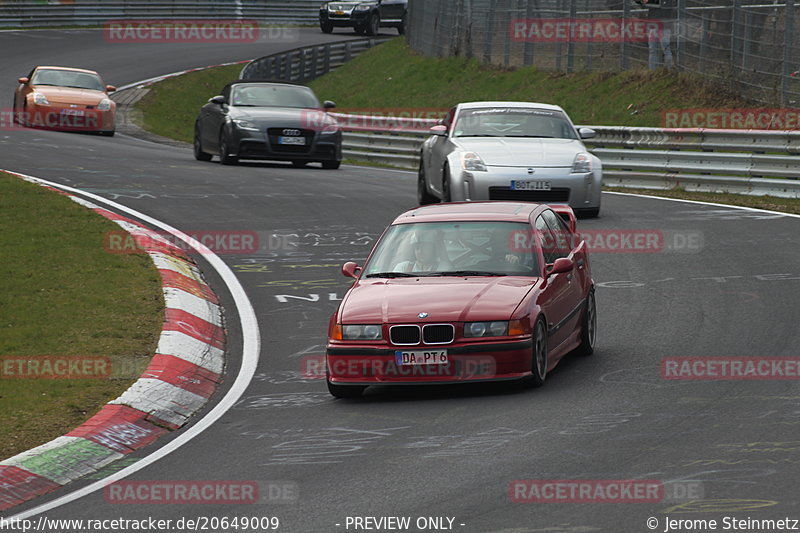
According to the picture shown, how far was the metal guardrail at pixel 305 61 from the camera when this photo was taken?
45375 millimetres

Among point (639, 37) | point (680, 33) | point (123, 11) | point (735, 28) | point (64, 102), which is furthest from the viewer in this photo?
point (123, 11)

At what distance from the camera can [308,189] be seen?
2055cm

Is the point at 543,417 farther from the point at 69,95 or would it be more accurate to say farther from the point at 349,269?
the point at 69,95

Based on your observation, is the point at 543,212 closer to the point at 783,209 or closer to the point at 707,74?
the point at 783,209

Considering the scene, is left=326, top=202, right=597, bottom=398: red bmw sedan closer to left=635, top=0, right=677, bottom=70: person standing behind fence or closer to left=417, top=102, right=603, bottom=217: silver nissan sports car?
left=417, top=102, right=603, bottom=217: silver nissan sports car

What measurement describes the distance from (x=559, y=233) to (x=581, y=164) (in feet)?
20.7

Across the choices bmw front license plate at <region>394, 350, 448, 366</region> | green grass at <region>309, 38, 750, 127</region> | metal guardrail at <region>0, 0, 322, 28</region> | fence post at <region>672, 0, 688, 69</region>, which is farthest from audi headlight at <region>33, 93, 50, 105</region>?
metal guardrail at <region>0, 0, 322, 28</region>

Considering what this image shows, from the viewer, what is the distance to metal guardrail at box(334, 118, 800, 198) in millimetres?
20156

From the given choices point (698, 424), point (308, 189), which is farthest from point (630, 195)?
point (698, 424)

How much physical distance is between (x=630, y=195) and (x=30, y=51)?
1188 inches

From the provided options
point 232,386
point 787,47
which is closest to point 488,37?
point 787,47

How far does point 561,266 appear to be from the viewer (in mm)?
9578

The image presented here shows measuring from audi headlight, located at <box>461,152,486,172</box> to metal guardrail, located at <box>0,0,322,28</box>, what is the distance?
1533 inches

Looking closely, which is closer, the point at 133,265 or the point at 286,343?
the point at 286,343
